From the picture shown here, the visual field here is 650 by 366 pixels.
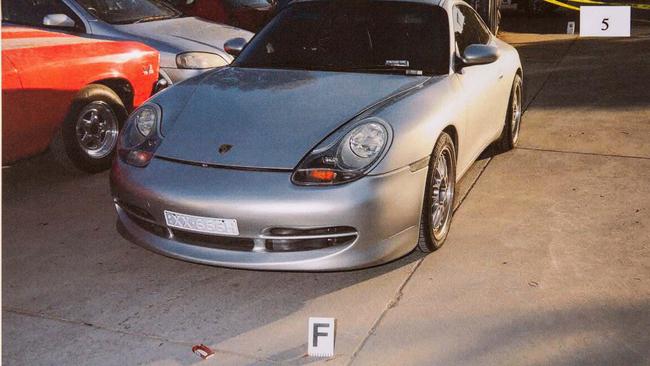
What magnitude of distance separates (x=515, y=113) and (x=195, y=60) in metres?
3.10

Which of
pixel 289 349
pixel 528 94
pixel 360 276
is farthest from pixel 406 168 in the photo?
pixel 528 94

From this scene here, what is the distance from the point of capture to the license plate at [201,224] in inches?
146

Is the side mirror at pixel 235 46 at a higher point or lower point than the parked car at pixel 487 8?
higher

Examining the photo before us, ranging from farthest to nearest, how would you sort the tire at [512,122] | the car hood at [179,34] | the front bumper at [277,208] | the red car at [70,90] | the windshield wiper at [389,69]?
1. the car hood at [179,34]
2. the tire at [512,122]
3. the red car at [70,90]
4. the windshield wiper at [389,69]
5. the front bumper at [277,208]

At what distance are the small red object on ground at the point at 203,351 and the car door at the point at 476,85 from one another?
2.28 metres

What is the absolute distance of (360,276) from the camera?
419cm

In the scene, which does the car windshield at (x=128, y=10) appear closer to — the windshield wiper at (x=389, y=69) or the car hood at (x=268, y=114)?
the car hood at (x=268, y=114)

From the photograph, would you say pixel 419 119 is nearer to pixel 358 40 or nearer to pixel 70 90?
pixel 358 40

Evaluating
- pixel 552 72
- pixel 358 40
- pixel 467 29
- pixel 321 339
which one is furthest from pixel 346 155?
pixel 552 72

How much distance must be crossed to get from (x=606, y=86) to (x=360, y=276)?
20.7ft

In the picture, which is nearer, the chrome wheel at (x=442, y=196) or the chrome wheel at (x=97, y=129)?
the chrome wheel at (x=442, y=196)

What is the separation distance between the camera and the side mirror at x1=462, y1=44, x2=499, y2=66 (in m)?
4.79

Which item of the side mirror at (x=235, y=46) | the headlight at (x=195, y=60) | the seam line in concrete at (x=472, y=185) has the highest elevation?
the side mirror at (x=235, y=46)

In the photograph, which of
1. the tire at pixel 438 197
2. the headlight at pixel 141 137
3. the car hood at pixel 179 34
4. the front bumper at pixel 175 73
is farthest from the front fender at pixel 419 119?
the car hood at pixel 179 34
